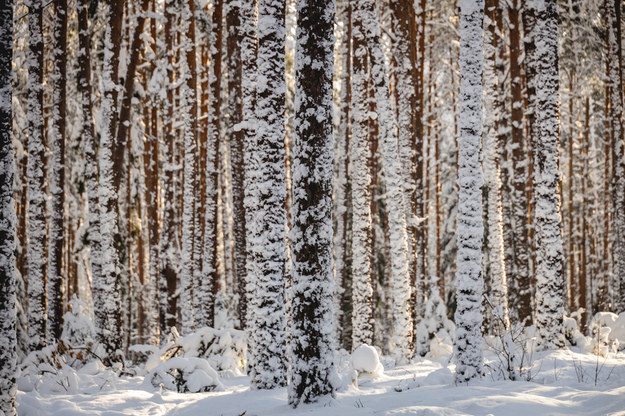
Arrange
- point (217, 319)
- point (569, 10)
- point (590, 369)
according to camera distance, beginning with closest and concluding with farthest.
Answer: point (590, 369), point (217, 319), point (569, 10)

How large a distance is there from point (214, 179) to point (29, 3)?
229 inches

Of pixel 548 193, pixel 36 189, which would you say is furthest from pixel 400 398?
pixel 36 189

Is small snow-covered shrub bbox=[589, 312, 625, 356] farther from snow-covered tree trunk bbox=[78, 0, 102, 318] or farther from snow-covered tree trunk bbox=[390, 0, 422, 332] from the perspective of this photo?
snow-covered tree trunk bbox=[78, 0, 102, 318]

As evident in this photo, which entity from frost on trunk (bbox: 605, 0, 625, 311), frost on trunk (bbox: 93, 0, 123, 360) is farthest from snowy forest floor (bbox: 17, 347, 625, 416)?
frost on trunk (bbox: 605, 0, 625, 311)

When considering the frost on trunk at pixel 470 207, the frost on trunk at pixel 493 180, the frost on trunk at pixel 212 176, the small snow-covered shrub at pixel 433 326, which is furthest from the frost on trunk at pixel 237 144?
the frost on trunk at pixel 470 207

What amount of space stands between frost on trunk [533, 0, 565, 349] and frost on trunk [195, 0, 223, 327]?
794 cm

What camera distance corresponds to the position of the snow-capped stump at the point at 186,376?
8469 mm

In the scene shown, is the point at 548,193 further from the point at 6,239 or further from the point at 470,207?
the point at 6,239

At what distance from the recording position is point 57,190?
12383 mm

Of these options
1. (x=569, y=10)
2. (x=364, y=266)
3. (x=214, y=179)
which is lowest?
(x=364, y=266)

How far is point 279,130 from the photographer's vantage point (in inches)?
283

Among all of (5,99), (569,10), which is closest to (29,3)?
(5,99)

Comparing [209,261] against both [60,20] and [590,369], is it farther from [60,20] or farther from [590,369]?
[590,369]

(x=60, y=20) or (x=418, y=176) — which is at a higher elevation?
(x=60, y=20)
